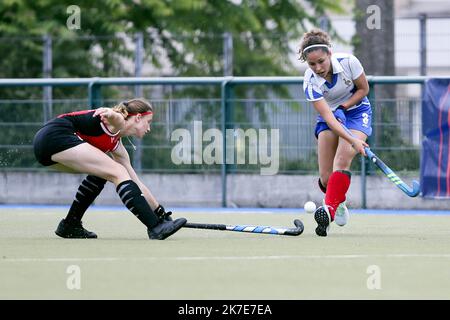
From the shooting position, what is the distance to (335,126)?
9422 mm

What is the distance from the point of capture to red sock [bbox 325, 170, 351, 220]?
31.6ft

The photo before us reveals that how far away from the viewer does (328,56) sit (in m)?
9.36

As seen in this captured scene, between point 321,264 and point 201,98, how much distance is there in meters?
8.38

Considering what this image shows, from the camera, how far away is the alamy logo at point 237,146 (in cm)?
1494

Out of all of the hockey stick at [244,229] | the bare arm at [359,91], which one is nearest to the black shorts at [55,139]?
the hockey stick at [244,229]

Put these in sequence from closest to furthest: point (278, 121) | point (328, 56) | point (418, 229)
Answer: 1. point (328, 56)
2. point (418, 229)
3. point (278, 121)

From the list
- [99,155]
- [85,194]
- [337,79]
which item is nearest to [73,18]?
[337,79]

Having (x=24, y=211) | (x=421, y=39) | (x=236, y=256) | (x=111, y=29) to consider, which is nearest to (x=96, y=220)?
(x=24, y=211)

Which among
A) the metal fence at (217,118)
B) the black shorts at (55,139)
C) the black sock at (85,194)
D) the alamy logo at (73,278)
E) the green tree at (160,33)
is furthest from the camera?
the green tree at (160,33)

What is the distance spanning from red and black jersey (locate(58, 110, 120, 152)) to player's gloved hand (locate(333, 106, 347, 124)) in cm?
167

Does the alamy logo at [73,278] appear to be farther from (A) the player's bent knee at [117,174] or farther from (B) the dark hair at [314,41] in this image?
(B) the dark hair at [314,41]

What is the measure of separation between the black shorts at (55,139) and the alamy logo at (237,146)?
234 inches

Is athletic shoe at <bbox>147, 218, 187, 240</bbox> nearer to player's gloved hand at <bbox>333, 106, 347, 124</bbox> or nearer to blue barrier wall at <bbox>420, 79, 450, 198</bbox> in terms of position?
player's gloved hand at <bbox>333, 106, 347, 124</bbox>
